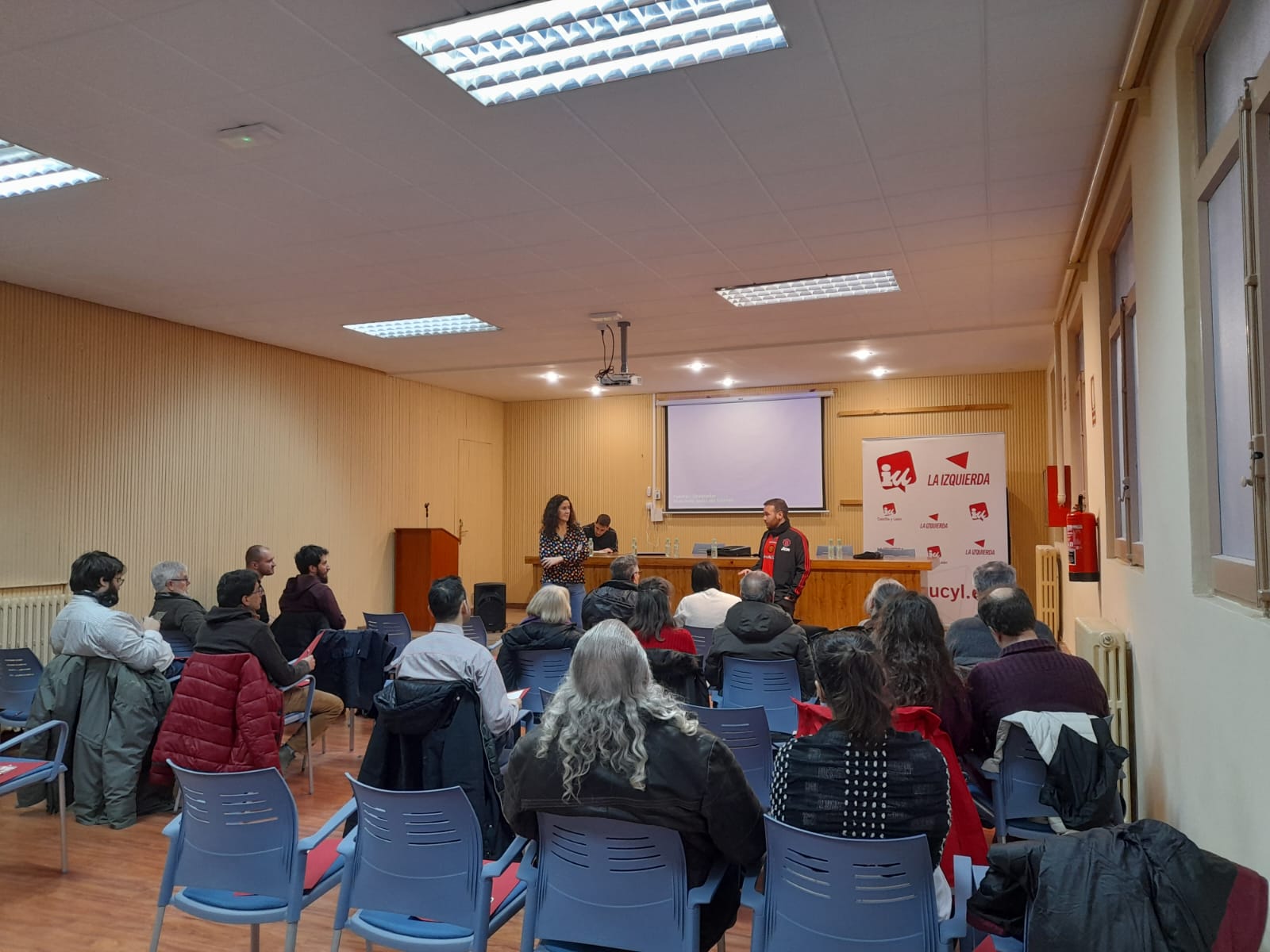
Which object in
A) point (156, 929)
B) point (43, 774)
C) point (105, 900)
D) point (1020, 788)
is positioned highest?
point (1020, 788)

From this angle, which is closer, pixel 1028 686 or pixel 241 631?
pixel 1028 686

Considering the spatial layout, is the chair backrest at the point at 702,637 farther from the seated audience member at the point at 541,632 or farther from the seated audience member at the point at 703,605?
the seated audience member at the point at 541,632

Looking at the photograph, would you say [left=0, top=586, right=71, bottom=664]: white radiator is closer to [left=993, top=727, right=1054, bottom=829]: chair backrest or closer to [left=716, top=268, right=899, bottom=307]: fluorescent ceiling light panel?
[left=716, top=268, right=899, bottom=307]: fluorescent ceiling light panel

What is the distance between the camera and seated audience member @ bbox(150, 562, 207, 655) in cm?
505

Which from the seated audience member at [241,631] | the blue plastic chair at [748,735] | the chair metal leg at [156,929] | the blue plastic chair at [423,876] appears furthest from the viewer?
the seated audience member at [241,631]

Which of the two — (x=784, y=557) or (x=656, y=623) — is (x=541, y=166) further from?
(x=784, y=557)

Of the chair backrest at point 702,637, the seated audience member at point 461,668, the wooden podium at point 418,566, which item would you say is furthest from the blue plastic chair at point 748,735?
the wooden podium at point 418,566

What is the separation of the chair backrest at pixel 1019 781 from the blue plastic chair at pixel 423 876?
1730 millimetres

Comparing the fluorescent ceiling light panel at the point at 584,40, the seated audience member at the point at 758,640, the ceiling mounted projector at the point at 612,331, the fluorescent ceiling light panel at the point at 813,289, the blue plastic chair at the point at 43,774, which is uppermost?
the fluorescent ceiling light panel at the point at 584,40

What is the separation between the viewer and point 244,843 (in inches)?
99.1

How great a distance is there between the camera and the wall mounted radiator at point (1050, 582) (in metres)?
8.57

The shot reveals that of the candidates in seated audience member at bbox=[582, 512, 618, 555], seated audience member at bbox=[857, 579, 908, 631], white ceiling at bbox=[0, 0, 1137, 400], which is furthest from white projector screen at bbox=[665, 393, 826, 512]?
seated audience member at bbox=[857, 579, 908, 631]

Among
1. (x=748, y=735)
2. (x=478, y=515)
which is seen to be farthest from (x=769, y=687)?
(x=478, y=515)

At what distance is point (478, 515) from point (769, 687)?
363 inches
